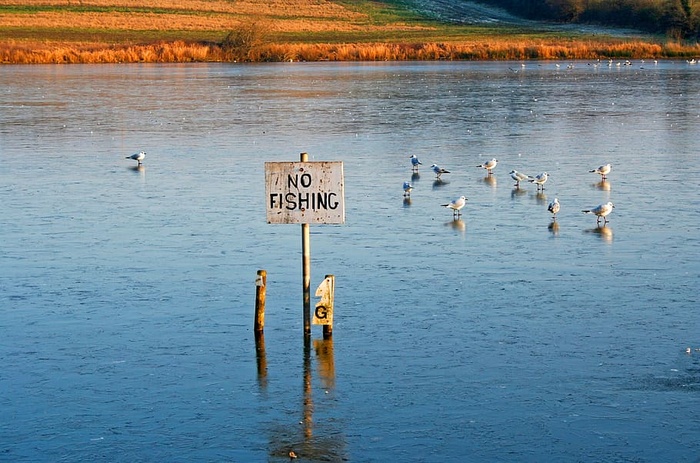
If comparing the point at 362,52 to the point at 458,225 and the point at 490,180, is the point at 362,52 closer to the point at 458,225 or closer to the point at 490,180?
the point at 490,180

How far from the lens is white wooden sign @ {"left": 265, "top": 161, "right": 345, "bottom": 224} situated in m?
10.0

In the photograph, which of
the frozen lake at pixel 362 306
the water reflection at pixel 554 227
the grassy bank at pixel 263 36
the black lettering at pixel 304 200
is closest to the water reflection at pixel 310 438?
the frozen lake at pixel 362 306

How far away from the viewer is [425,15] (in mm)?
95562

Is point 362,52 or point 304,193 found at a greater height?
point 362,52

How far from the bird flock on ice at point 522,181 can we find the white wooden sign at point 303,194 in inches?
225

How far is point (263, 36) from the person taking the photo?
6538cm

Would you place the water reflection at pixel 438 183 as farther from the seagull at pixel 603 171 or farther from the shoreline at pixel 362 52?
the shoreline at pixel 362 52

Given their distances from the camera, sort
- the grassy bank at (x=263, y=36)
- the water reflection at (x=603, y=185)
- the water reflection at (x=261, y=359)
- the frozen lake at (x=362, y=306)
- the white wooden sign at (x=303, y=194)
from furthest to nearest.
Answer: the grassy bank at (x=263, y=36)
the water reflection at (x=603, y=185)
the white wooden sign at (x=303, y=194)
the water reflection at (x=261, y=359)
the frozen lake at (x=362, y=306)

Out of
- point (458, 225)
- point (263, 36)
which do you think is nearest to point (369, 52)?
point (263, 36)

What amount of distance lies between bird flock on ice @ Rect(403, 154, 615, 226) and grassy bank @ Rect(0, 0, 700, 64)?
Answer: 144 feet

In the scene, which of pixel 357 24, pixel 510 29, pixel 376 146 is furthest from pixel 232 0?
pixel 376 146

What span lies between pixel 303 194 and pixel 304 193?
0.04 ft

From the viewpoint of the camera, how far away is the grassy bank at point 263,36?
64.2 metres

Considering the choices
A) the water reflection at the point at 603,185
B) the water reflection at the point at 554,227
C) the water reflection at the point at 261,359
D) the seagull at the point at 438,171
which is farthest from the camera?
the seagull at the point at 438,171
